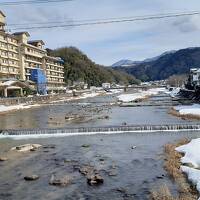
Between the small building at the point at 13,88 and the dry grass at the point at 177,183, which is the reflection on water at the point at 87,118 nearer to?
the dry grass at the point at 177,183

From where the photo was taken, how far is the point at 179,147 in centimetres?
2327

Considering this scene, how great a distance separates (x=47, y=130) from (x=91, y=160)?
12797 millimetres

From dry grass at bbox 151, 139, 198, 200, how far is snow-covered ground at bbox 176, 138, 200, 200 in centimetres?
25

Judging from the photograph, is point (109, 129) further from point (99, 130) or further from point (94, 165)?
point (94, 165)

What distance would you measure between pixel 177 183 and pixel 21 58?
95996 millimetres

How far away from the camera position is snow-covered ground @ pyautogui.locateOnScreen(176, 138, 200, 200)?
15.8 m

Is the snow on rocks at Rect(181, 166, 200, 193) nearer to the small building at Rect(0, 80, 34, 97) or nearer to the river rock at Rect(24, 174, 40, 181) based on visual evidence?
the river rock at Rect(24, 174, 40, 181)

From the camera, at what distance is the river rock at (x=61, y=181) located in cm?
1658

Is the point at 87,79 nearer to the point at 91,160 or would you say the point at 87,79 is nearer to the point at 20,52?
the point at 20,52

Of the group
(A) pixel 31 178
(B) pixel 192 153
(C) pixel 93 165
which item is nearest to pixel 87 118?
(C) pixel 93 165

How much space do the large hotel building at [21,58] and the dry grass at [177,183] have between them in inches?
3059

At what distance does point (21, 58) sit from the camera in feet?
352

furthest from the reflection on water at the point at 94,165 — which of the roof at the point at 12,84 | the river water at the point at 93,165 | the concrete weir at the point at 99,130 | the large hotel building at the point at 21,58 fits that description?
the large hotel building at the point at 21,58

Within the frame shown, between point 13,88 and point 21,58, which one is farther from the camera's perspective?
point 21,58
